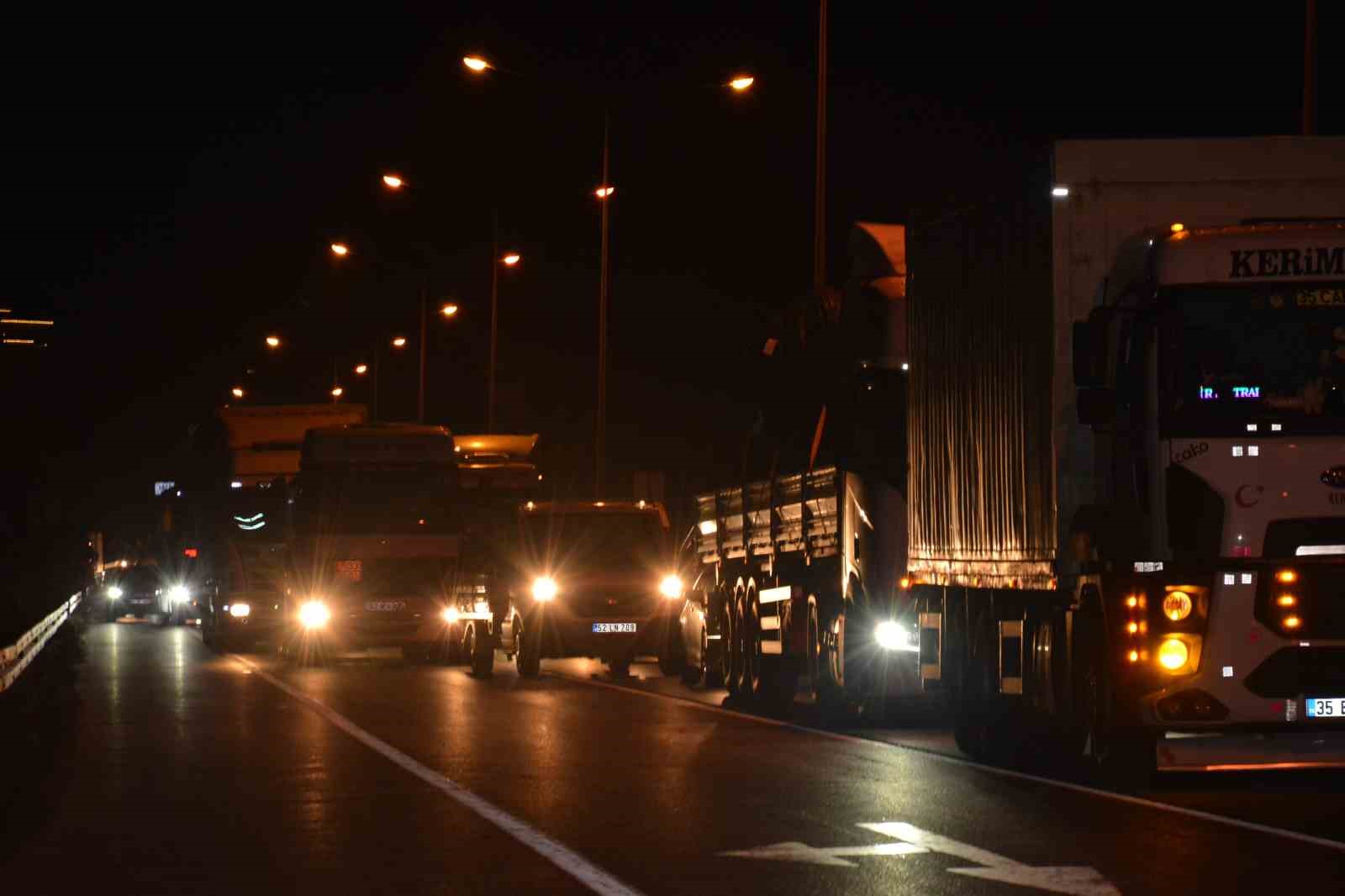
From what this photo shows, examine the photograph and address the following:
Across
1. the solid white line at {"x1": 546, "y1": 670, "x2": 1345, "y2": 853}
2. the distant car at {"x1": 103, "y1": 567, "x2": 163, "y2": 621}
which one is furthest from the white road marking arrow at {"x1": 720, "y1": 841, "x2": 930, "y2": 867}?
the distant car at {"x1": 103, "y1": 567, "x2": 163, "y2": 621}

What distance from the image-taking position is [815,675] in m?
23.4

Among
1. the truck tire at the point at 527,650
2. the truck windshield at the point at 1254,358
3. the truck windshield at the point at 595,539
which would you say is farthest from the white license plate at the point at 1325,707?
the truck windshield at the point at 595,539

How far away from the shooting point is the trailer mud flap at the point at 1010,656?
16984 millimetres

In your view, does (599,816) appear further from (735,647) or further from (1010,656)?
(735,647)

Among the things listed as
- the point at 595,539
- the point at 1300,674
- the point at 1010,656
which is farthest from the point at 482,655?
the point at 1300,674

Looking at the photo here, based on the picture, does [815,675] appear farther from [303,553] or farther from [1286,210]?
[303,553]

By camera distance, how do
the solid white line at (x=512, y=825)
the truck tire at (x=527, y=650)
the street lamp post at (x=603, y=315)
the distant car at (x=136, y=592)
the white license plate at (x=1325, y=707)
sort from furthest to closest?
1. the distant car at (x=136, y=592)
2. the street lamp post at (x=603, y=315)
3. the truck tire at (x=527, y=650)
4. the white license plate at (x=1325, y=707)
5. the solid white line at (x=512, y=825)

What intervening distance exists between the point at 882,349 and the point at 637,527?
1156cm

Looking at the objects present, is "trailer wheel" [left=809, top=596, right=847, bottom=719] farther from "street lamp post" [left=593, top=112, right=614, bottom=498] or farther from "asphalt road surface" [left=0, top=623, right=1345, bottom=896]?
"street lamp post" [left=593, top=112, right=614, bottom=498]

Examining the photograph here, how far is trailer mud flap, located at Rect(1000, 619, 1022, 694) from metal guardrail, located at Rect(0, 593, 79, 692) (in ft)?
22.2

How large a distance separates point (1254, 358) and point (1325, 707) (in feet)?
6.45

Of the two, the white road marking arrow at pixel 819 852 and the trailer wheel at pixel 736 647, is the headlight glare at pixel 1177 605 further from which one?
the trailer wheel at pixel 736 647

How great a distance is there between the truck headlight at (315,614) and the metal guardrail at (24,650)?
17.7 ft

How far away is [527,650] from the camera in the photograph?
1257 inches
